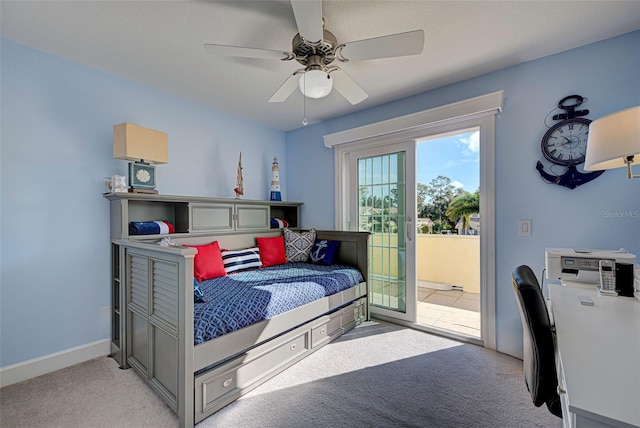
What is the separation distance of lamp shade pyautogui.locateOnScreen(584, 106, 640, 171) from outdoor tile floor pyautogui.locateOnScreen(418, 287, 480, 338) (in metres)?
1.96

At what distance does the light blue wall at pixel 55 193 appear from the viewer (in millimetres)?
1975

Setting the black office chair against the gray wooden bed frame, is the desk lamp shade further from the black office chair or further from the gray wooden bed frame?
the black office chair

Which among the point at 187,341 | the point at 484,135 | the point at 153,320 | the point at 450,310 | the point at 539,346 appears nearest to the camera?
the point at 539,346

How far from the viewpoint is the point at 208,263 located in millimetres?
2582

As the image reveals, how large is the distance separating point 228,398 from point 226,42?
2424 millimetres

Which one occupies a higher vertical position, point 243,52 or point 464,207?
point 243,52

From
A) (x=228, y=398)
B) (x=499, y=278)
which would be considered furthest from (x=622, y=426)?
(x=499, y=278)

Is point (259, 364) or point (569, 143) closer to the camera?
point (259, 364)

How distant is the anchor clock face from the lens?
2.04 metres

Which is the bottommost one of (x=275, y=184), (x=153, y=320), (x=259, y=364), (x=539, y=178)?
(x=259, y=364)

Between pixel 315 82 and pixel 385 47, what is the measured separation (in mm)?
453

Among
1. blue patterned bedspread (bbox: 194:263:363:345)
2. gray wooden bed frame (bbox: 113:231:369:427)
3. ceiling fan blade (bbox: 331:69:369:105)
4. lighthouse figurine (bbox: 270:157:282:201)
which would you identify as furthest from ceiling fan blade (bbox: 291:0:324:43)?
lighthouse figurine (bbox: 270:157:282:201)

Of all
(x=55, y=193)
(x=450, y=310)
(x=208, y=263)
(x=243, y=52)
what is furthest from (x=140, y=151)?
(x=450, y=310)

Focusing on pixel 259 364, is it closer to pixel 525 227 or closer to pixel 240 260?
pixel 240 260
